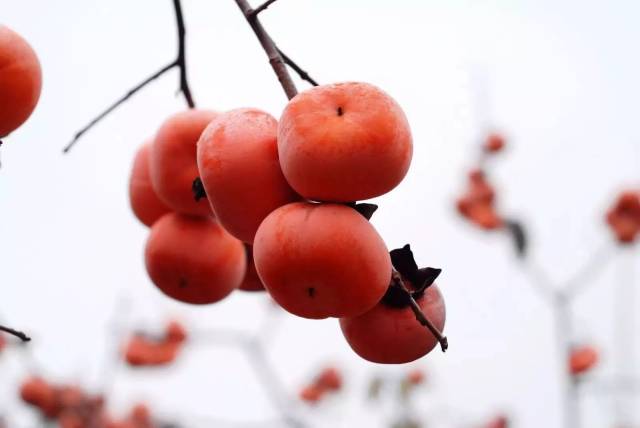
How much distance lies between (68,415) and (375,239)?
14.3 ft

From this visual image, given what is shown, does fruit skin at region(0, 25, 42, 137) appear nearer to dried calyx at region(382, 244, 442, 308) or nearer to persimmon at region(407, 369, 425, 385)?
dried calyx at region(382, 244, 442, 308)

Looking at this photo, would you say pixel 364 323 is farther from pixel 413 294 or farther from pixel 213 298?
pixel 213 298

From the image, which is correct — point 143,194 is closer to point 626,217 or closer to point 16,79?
point 16,79

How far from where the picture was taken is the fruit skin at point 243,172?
0.88 metres

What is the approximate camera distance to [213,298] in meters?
1.30

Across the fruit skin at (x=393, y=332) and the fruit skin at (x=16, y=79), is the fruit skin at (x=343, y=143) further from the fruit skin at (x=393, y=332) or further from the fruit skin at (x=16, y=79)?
the fruit skin at (x=16, y=79)

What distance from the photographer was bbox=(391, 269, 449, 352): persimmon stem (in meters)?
0.84

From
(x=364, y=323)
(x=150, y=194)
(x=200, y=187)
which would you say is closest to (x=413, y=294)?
(x=364, y=323)

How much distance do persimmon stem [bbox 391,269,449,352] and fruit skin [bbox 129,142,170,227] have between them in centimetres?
60

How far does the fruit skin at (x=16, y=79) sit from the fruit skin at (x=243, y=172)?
1.04ft

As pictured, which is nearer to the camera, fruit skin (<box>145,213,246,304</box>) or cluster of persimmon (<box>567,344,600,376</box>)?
fruit skin (<box>145,213,246,304</box>)

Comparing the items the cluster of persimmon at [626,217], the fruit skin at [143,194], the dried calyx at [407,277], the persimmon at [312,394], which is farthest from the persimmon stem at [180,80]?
the persimmon at [312,394]

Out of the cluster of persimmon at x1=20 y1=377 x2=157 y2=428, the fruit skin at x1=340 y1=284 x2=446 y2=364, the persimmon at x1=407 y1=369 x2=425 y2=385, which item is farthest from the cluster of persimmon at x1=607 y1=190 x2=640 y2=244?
the fruit skin at x1=340 y1=284 x2=446 y2=364

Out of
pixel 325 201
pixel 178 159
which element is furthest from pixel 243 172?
pixel 178 159
